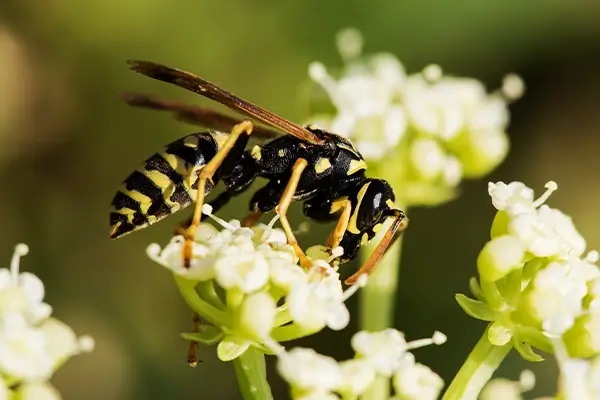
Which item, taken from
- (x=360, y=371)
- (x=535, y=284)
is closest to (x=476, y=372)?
(x=535, y=284)

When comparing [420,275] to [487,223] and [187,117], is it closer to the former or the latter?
[487,223]

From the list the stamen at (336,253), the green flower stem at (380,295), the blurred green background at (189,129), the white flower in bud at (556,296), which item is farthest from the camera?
the blurred green background at (189,129)

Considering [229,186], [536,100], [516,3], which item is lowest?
[229,186]

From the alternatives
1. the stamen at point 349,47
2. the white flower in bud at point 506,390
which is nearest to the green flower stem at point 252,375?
the white flower in bud at point 506,390

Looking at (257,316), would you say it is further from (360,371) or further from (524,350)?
(524,350)

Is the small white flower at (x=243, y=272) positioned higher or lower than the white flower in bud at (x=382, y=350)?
higher

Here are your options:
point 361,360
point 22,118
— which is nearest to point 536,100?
point 22,118

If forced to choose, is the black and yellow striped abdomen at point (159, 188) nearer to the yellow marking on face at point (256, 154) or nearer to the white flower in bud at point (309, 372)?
the yellow marking on face at point (256, 154)
